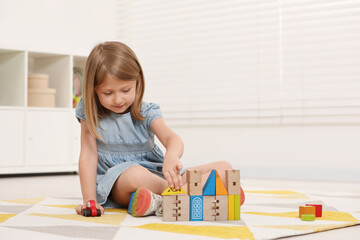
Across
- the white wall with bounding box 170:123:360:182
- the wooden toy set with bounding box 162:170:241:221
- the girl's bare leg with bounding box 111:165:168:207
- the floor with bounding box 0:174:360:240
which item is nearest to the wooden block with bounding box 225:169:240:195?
the wooden toy set with bounding box 162:170:241:221

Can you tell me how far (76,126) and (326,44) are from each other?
1.35 meters

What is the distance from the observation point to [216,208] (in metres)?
1.14

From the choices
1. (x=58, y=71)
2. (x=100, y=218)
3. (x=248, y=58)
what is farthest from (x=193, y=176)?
(x=58, y=71)

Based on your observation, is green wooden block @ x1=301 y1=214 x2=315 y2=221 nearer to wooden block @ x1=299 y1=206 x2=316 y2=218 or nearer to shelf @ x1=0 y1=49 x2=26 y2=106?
wooden block @ x1=299 y1=206 x2=316 y2=218

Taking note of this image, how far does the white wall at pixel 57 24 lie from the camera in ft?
9.41

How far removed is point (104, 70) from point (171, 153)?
266mm

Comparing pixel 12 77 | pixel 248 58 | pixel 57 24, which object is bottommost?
pixel 12 77

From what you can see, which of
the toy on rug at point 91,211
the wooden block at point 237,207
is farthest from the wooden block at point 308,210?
the toy on rug at point 91,211

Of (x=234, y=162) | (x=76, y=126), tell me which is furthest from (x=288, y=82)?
(x=76, y=126)

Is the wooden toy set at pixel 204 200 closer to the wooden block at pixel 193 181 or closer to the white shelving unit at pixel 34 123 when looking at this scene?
the wooden block at pixel 193 181

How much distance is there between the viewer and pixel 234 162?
277 cm

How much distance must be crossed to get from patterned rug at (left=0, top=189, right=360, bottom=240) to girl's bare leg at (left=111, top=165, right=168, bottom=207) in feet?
0.16

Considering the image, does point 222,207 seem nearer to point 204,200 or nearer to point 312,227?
point 204,200

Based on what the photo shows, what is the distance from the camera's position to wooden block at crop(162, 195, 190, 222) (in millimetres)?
1123
